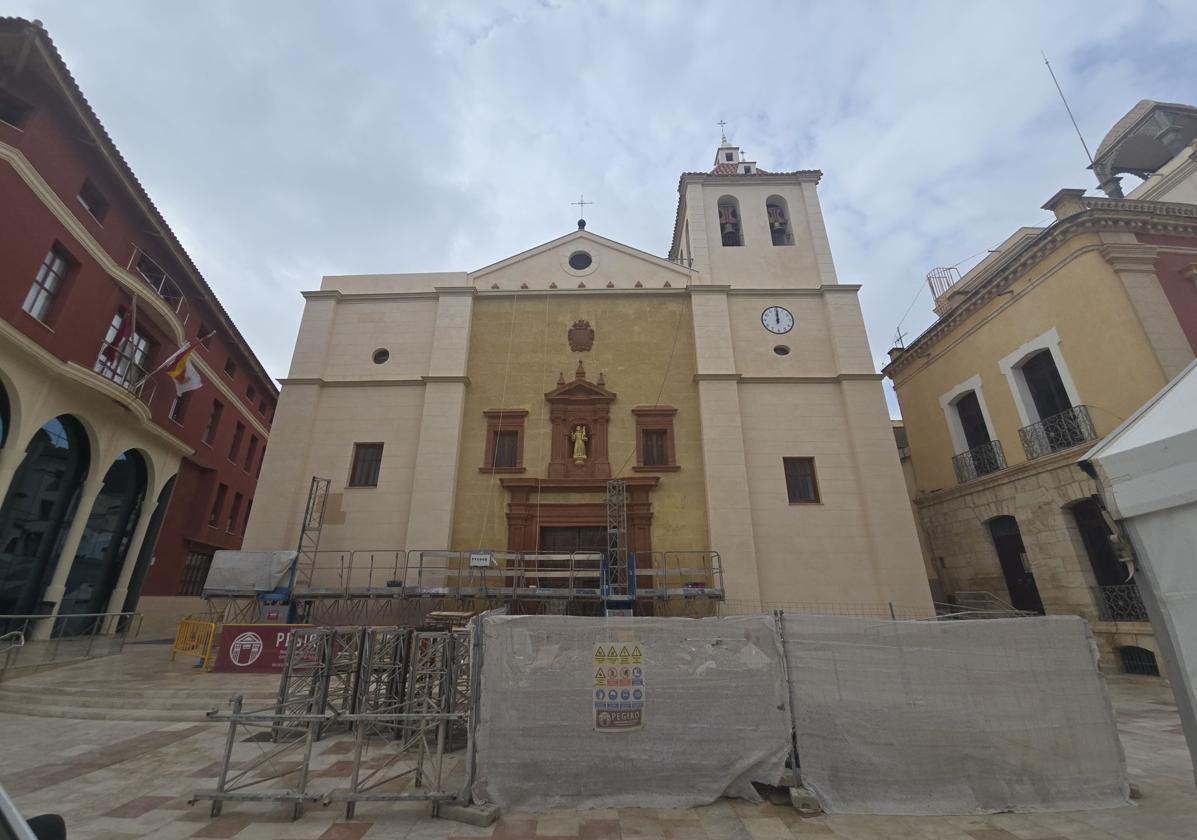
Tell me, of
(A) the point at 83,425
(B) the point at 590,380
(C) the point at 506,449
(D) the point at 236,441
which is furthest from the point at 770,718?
(D) the point at 236,441

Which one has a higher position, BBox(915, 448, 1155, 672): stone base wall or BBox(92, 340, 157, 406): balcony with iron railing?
BBox(92, 340, 157, 406): balcony with iron railing

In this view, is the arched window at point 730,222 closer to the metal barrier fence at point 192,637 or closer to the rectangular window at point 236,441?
the metal barrier fence at point 192,637

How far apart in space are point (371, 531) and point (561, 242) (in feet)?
40.9

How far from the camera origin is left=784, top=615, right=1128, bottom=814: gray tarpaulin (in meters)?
4.97

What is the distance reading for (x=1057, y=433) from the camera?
13844mm

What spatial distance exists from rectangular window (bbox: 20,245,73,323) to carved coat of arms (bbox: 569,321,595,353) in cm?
1469

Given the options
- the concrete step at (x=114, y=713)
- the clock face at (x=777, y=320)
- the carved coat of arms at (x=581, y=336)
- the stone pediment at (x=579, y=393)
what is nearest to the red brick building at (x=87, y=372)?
the concrete step at (x=114, y=713)

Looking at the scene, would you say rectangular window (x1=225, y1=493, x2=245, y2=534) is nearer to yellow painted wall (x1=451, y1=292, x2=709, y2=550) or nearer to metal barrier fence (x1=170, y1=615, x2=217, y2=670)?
metal barrier fence (x1=170, y1=615, x2=217, y2=670)

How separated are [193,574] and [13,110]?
57.2ft

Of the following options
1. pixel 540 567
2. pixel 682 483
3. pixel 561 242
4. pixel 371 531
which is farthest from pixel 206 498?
pixel 682 483

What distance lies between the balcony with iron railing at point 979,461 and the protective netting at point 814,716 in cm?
1245

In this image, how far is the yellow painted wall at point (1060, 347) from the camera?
12258 millimetres

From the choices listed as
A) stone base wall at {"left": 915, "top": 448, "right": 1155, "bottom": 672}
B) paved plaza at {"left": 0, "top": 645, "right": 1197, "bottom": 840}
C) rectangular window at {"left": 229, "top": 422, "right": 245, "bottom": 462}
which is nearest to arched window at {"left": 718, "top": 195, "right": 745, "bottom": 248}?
stone base wall at {"left": 915, "top": 448, "right": 1155, "bottom": 672}

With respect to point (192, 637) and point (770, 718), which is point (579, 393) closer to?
point (770, 718)
